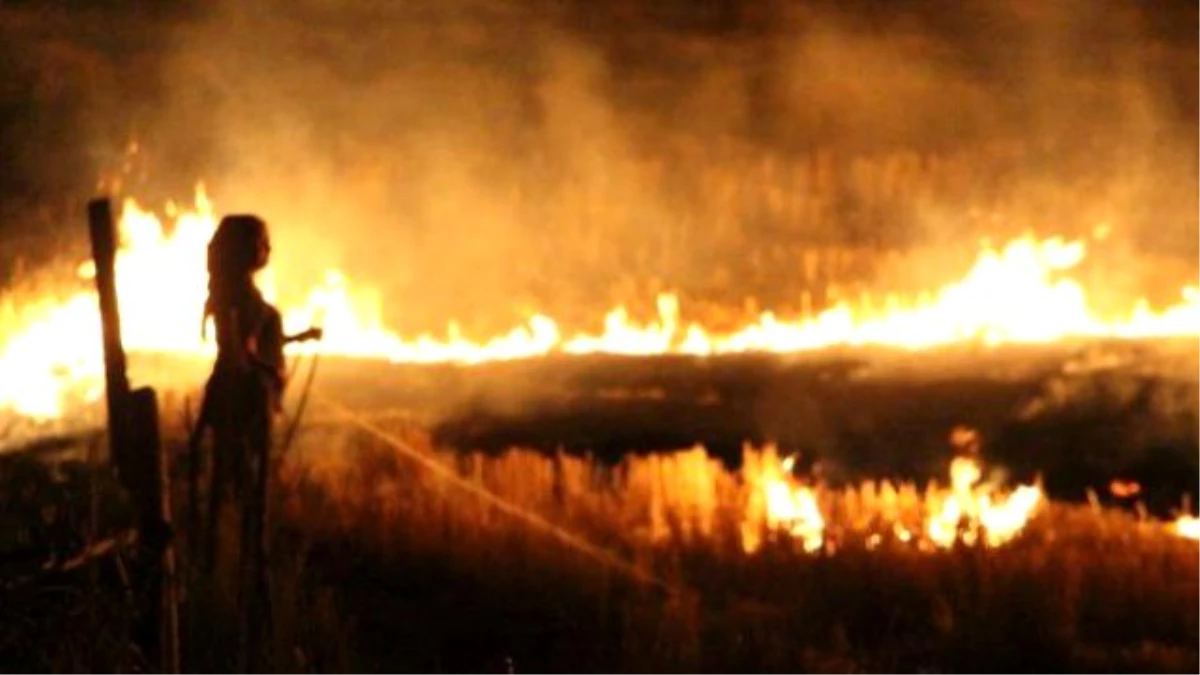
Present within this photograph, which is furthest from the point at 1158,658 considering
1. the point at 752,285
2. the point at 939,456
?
the point at 752,285

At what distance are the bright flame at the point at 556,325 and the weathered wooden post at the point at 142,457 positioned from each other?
8223 mm

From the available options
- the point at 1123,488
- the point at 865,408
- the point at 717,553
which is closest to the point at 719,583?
the point at 717,553

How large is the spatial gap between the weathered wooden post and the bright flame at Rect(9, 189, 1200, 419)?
822 centimetres

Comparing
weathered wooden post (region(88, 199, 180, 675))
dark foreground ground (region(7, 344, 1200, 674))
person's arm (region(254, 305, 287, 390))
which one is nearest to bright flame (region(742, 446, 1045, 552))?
dark foreground ground (region(7, 344, 1200, 674))

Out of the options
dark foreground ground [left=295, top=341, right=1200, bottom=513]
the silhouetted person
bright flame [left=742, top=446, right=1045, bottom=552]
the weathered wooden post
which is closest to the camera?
the weathered wooden post

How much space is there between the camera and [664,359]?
1445 cm

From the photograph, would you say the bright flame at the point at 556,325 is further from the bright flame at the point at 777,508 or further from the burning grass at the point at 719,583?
the burning grass at the point at 719,583

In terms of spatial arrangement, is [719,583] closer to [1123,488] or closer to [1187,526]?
[1187,526]

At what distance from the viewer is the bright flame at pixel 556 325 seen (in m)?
14.9

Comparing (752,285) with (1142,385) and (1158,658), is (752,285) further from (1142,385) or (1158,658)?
(1158,658)

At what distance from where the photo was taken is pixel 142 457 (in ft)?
19.5

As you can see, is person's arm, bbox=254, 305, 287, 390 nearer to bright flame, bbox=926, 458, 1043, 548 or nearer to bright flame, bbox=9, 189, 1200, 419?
bright flame, bbox=926, 458, 1043, 548

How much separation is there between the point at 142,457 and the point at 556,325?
1075cm

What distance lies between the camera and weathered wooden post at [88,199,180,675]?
5.82m
